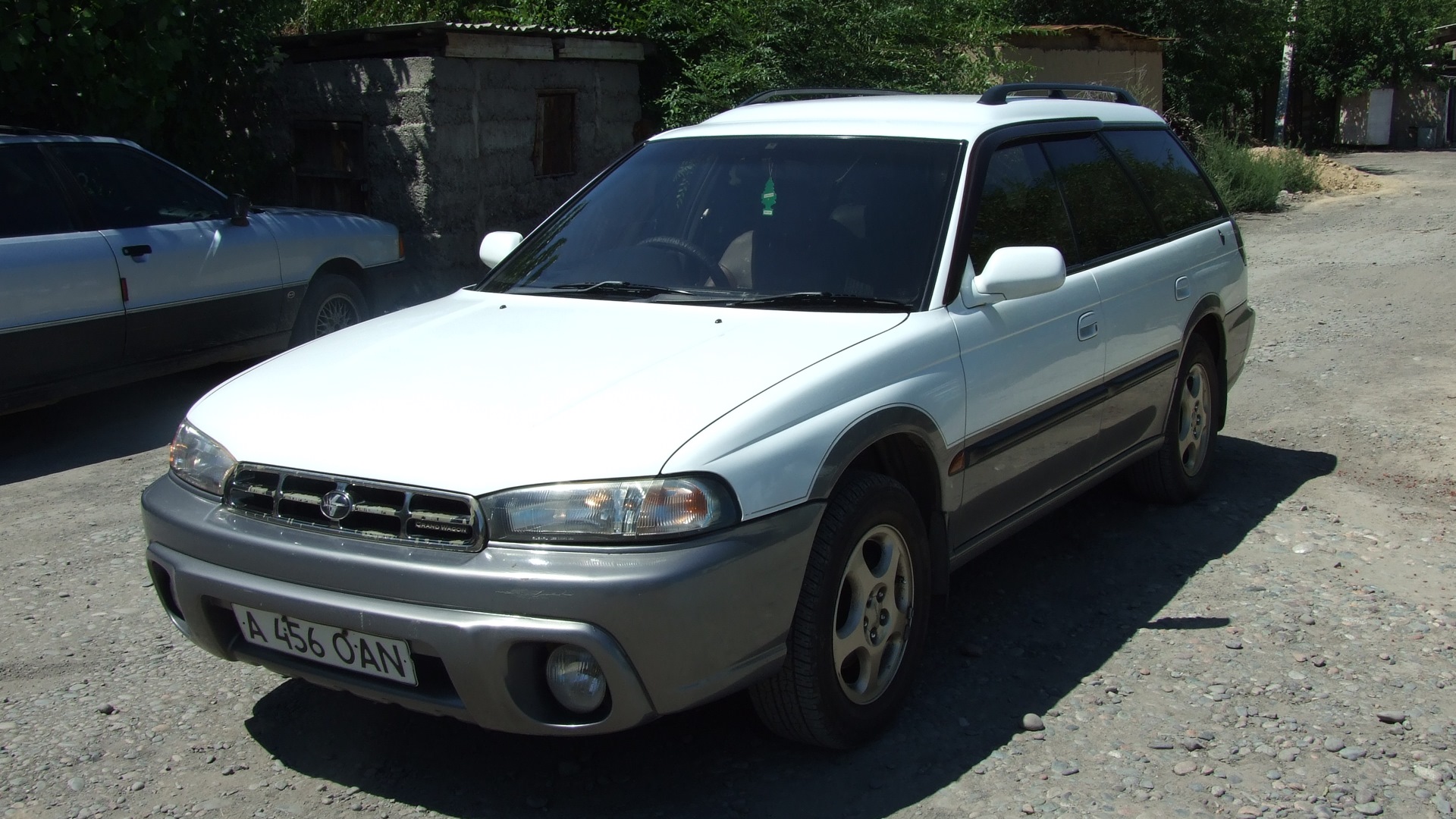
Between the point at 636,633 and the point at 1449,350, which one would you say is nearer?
the point at 636,633

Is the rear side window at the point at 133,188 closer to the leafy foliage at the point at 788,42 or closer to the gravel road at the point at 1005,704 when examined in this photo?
the gravel road at the point at 1005,704

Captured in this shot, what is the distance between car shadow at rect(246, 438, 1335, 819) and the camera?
3.30 m

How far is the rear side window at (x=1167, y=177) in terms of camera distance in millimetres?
5234

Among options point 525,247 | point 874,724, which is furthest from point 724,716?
point 525,247

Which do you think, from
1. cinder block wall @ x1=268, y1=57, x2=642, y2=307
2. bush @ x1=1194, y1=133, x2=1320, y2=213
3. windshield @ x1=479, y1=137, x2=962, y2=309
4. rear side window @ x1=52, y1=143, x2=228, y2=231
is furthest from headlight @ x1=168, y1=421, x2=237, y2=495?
bush @ x1=1194, y1=133, x2=1320, y2=213

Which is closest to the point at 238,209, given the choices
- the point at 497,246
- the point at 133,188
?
the point at 133,188

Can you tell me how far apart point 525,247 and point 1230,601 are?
2.77m

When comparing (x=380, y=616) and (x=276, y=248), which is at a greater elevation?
(x=276, y=248)

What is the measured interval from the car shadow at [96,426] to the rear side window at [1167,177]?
16.7ft

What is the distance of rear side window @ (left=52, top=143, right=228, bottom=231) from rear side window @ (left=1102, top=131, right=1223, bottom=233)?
5196 millimetres

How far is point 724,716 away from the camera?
3.71 meters

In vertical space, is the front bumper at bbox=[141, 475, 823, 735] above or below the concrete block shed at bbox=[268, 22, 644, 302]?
below

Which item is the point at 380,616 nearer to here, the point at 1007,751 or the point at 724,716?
the point at 724,716

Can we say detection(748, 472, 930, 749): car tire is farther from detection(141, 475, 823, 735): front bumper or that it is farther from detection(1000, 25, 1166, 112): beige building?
detection(1000, 25, 1166, 112): beige building
